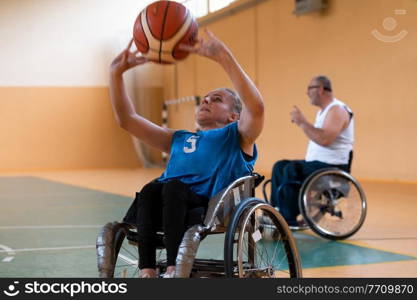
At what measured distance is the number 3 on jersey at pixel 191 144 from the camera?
234 centimetres

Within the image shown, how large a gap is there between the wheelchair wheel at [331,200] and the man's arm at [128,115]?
1.61 m

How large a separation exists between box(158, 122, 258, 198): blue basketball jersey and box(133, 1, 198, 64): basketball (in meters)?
0.34

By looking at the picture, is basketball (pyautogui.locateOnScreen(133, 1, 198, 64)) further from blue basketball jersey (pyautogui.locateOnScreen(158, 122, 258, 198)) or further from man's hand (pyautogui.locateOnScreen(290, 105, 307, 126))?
man's hand (pyautogui.locateOnScreen(290, 105, 307, 126))

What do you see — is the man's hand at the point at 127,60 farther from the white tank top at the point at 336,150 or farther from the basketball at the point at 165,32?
the white tank top at the point at 336,150

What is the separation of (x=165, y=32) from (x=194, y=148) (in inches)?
17.2

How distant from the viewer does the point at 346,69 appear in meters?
8.70

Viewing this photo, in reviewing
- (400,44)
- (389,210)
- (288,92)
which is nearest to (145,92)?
(288,92)

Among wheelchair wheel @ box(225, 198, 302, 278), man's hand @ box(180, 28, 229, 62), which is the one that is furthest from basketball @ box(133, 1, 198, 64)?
wheelchair wheel @ box(225, 198, 302, 278)

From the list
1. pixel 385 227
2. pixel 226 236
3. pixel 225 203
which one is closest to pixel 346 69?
pixel 385 227

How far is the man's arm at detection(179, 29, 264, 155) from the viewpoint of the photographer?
208cm

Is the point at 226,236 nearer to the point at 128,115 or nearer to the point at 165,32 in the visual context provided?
the point at 128,115

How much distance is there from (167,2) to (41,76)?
11.8 meters

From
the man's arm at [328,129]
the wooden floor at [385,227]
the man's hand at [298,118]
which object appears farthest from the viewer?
the man's arm at [328,129]

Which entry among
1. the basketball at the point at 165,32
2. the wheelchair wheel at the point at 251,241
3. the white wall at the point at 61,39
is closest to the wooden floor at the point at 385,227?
the wheelchair wheel at the point at 251,241
